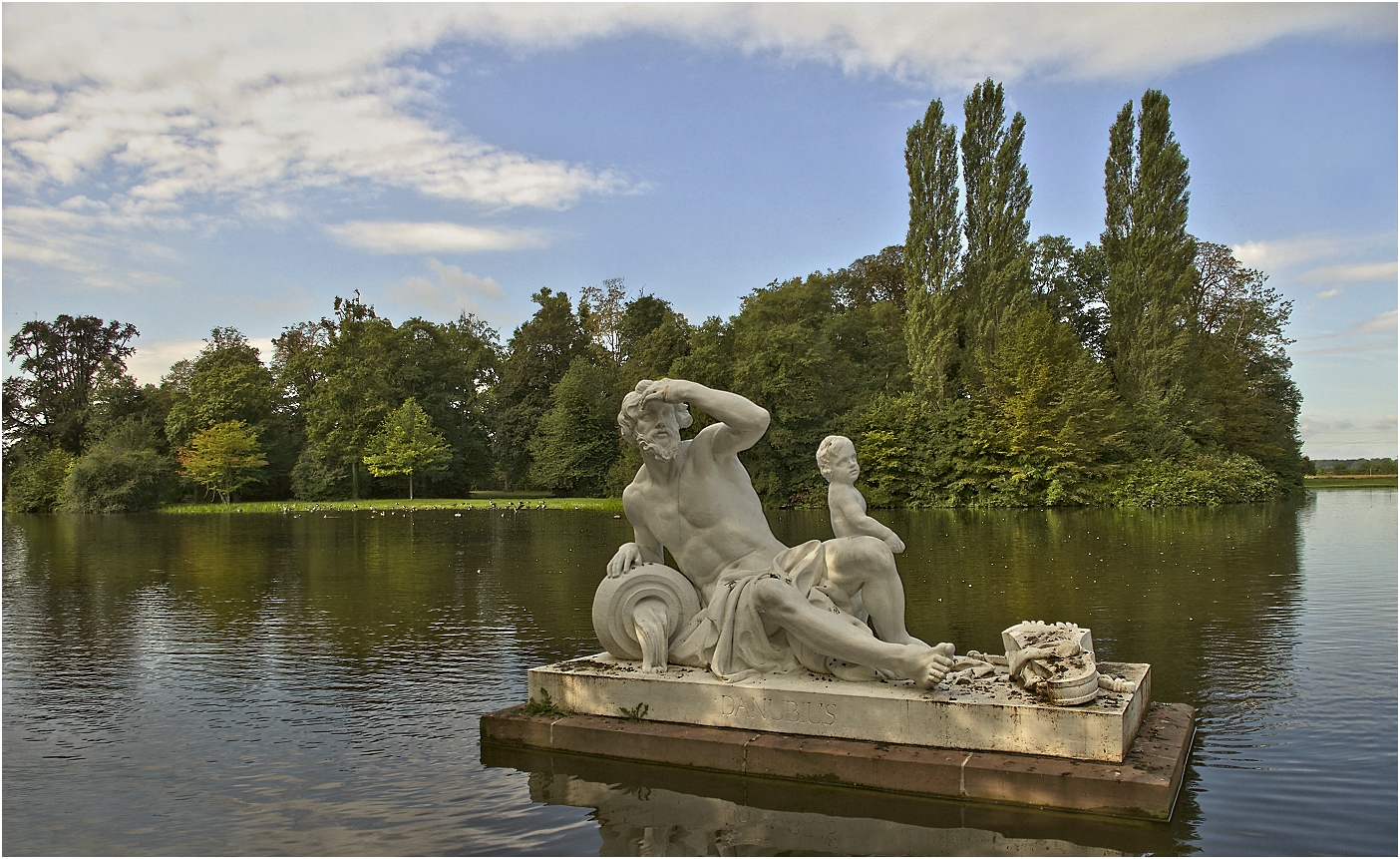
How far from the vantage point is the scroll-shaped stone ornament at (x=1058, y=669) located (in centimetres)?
472

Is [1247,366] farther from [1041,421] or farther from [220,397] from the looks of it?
[220,397]

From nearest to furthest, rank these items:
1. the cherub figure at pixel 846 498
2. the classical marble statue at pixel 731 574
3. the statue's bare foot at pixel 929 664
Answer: the statue's bare foot at pixel 929 664 < the classical marble statue at pixel 731 574 < the cherub figure at pixel 846 498

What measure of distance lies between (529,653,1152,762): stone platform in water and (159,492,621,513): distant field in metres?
34.3

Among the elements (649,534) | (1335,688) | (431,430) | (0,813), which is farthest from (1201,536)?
(431,430)

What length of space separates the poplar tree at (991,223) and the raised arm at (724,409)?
103 feet

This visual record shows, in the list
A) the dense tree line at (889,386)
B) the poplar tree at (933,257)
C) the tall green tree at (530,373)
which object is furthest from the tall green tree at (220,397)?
the poplar tree at (933,257)

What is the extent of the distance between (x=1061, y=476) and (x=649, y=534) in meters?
30.6

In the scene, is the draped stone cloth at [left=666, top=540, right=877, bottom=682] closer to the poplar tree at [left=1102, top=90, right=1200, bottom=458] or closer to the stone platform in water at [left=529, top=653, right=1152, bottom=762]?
the stone platform in water at [left=529, top=653, right=1152, bottom=762]

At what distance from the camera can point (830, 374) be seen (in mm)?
39969

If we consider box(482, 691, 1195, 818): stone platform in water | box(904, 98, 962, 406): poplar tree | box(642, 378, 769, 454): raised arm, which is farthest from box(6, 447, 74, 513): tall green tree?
box(642, 378, 769, 454): raised arm

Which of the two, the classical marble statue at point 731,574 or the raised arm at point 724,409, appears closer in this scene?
the classical marble statue at point 731,574

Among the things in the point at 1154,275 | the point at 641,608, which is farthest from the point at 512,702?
the point at 1154,275

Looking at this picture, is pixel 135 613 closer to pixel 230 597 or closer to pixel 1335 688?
pixel 230 597

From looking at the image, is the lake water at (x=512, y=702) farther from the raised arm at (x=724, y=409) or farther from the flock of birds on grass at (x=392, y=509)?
the flock of birds on grass at (x=392, y=509)
